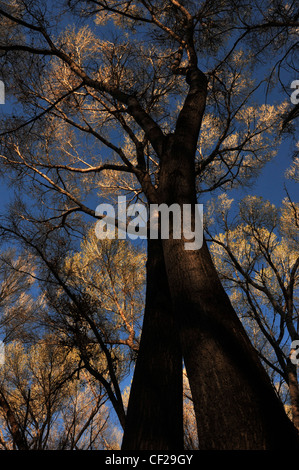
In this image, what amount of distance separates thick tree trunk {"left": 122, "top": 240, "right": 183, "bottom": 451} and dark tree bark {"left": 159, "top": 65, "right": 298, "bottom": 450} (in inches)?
15.0

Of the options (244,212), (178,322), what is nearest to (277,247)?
(244,212)

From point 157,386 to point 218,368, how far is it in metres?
0.58

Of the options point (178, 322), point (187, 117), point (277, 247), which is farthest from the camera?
point (277, 247)

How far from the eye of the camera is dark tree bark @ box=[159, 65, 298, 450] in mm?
936

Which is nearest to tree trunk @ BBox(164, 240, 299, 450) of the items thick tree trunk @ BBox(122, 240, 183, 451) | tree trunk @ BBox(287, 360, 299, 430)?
thick tree trunk @ BBox(122, 240, 183, 451)

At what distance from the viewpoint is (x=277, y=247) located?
304 inches

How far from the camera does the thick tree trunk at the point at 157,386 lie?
1.38 metres

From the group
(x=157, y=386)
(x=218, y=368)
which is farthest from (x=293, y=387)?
(x=218, y=368)

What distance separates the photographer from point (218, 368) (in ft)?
3.59

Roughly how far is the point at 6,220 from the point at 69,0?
3.01 m

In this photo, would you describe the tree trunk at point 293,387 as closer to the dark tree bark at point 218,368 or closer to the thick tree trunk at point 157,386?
the thick tree trunk at point 157,386

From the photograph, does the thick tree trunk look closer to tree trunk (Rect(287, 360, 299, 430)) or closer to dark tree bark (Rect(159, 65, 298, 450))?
dark tree bark (Rect(159, 65, 298, 450))
